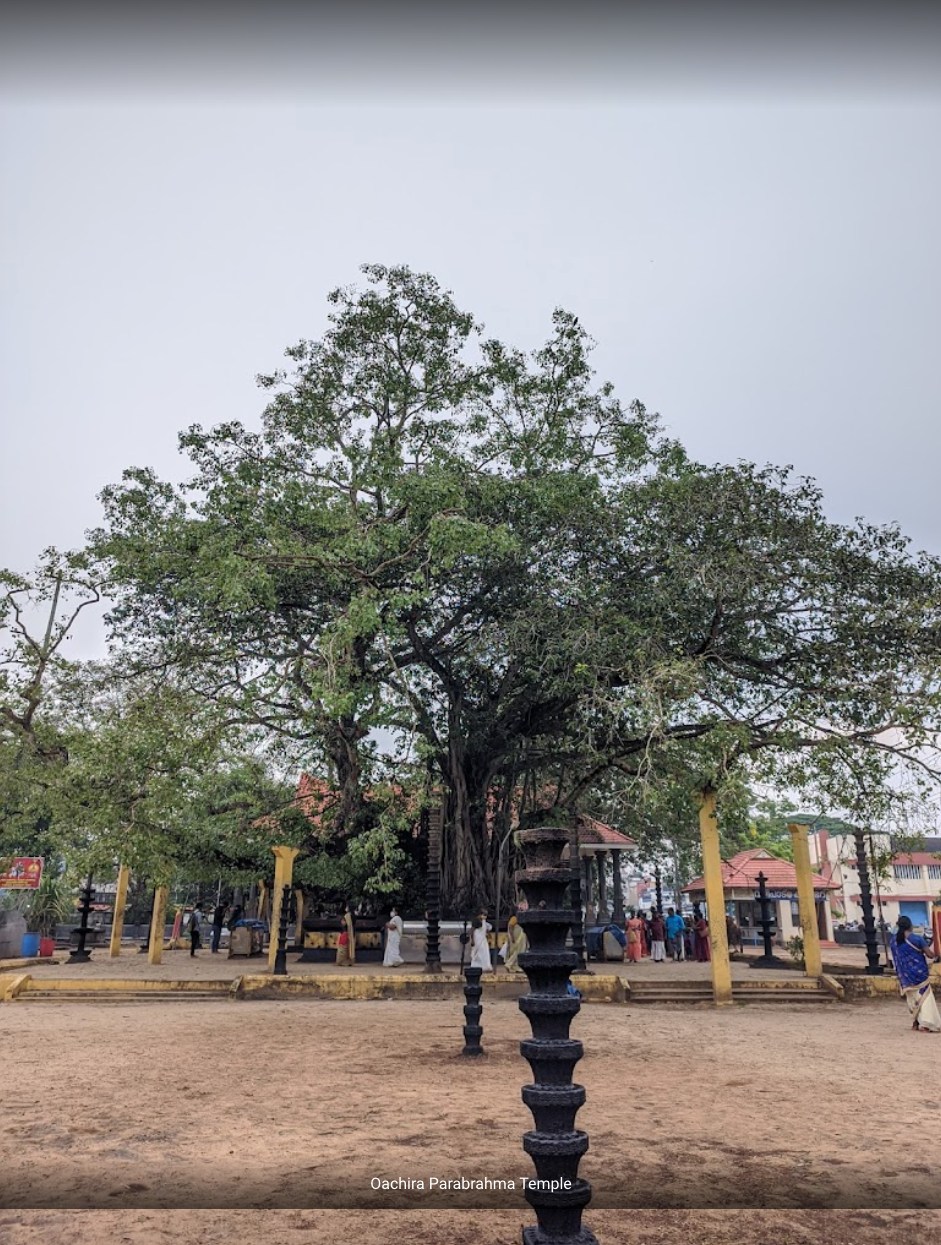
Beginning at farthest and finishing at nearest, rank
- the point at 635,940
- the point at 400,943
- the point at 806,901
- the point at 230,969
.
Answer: the point at 635,940 → the point at 400,943 → the point at 230,969 → the point at 806,901

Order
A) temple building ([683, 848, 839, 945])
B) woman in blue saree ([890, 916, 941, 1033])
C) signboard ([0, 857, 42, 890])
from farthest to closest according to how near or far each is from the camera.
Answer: temple building ([683, 848, 839, 945])
signboard ([0, 857, 42, 890])
woman in blue saree ([890, 916, 941, 1033])

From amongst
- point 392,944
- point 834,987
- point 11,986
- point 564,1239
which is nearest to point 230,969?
point 392,944

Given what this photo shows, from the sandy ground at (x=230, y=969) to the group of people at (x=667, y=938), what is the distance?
1.22 ft

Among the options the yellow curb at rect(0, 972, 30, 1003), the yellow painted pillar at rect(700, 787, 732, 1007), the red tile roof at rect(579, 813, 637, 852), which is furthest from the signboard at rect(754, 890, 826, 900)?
the yellow curb at rect(0, 972, 30, 1003)

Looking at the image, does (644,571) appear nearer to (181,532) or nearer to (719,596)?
(719,596)

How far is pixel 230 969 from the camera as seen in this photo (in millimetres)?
16906

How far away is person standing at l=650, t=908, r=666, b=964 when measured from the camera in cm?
2025

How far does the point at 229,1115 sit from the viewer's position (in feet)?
18.7

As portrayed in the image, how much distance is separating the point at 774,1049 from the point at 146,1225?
6.93 metres

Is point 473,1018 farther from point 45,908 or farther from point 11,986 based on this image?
point 45,908

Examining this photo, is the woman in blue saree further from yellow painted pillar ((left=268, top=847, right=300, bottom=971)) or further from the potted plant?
the potted plant

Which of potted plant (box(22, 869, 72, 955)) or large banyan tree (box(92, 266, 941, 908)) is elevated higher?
large banyan tree (box(92, 266, 941, 908))

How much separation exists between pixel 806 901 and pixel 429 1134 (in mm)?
11188

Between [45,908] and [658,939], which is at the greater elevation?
[45,908]
